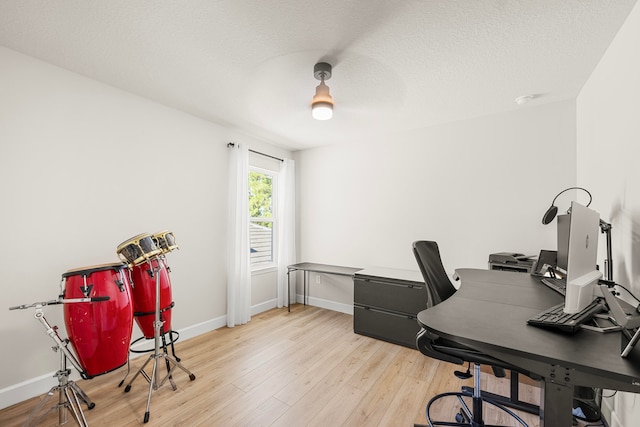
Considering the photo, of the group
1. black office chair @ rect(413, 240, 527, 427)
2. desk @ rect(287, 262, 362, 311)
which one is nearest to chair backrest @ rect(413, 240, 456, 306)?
black office chair @ rect(413, 240, 527, 427)

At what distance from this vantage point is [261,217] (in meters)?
4.01

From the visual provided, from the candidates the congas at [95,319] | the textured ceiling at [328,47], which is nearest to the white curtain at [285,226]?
the textured ceiling at [328,47]

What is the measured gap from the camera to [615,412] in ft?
5.41

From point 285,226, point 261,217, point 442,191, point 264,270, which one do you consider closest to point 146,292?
point 264,270

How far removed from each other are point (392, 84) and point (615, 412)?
8.96ft

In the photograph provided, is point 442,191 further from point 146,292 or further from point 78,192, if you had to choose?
point 78,192

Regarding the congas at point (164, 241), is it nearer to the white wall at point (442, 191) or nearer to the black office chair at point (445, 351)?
the black office chair at point (445, 351)

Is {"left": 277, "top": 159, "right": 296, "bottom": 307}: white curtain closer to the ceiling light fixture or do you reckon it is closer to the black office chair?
the ceiling light fixture

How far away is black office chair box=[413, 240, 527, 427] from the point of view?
4.18 feet

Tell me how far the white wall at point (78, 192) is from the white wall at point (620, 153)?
11.5 ft

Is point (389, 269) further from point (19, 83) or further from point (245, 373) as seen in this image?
point (19, 83)

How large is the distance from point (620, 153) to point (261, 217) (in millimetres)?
3634

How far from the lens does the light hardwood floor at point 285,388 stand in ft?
5.83

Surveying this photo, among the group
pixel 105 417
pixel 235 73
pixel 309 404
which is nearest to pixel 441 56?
pixel 235 73
